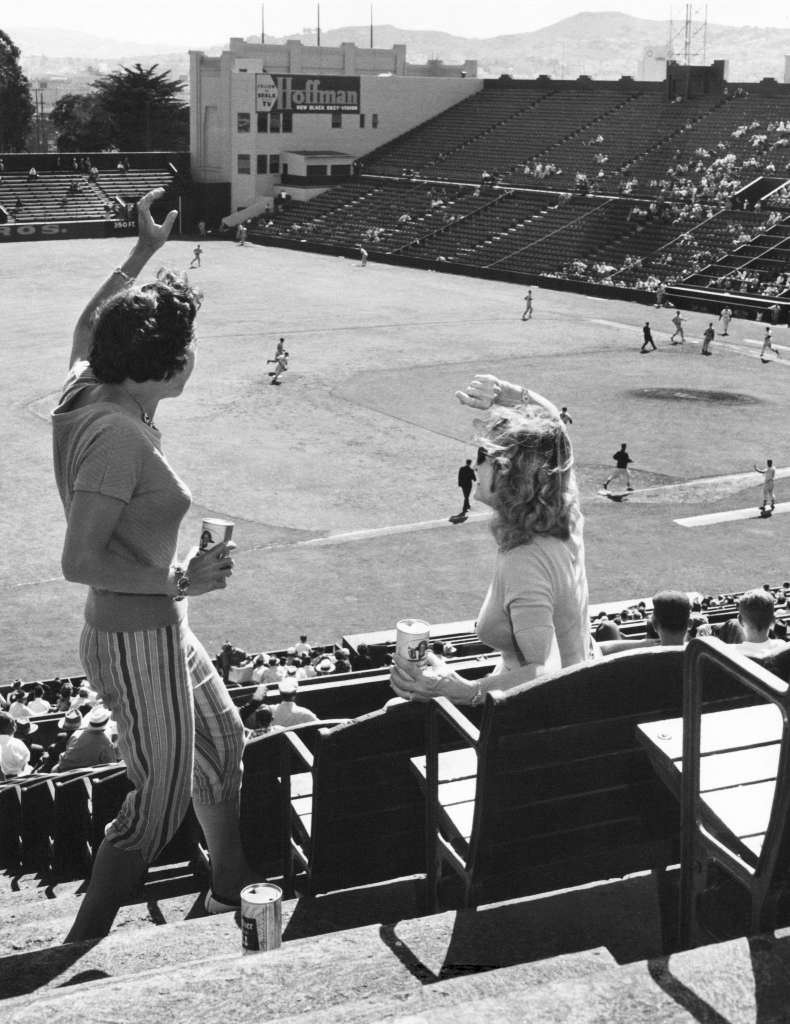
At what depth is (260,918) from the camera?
399cm

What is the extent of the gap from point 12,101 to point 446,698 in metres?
93.7

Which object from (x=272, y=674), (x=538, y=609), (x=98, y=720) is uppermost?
(x=538, y=609)

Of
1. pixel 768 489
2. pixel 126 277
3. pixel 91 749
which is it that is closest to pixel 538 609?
pixel 126 277

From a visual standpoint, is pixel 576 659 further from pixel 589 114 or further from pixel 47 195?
pixel 589 114

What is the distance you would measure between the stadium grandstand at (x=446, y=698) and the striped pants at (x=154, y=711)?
157 millimetres

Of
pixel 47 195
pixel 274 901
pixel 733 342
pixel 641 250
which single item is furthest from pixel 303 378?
pixel 47 195

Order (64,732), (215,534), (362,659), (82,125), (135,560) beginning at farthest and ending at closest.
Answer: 1. (82,125)
2. (362,659)
3. (64,732)
4. (215,534)
5. (135,560)

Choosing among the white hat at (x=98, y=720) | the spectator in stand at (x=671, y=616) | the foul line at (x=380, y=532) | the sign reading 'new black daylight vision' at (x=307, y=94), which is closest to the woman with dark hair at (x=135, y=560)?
the spectator in stand at (x=671, y=616)

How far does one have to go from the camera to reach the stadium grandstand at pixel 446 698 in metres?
3.26

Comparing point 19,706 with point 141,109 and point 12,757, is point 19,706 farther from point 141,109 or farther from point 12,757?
point 141,109

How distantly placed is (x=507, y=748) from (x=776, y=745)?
2.51ft

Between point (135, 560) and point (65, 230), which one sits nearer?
point (135, 560)

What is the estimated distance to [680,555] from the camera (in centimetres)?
2092

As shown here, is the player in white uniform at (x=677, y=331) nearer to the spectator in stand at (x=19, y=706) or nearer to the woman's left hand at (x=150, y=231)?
the spectator in stand at (x=19, y=706)
